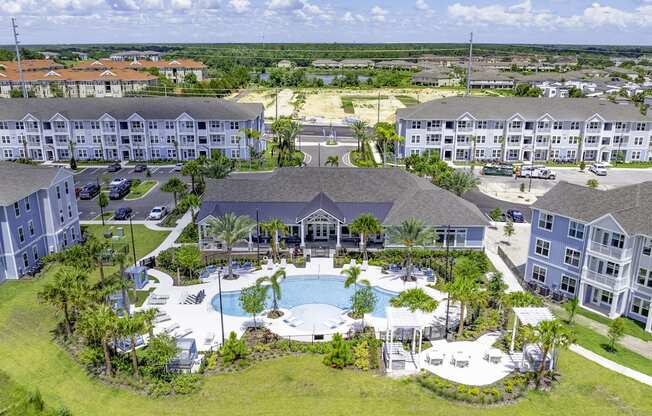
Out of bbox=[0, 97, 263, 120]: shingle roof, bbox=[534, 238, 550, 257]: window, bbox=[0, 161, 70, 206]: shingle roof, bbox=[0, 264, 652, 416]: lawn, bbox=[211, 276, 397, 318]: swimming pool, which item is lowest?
bbox=[211, 276, 397, 318]: swimming pool

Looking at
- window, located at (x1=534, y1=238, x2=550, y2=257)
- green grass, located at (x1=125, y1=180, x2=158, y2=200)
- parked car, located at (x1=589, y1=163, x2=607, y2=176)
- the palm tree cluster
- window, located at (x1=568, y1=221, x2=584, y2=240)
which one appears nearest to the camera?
window, located at (x1=568, y1=221, x2=584, y2=240)

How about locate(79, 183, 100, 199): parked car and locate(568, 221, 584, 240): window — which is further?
locate(79, 183, 100, 199): parked car

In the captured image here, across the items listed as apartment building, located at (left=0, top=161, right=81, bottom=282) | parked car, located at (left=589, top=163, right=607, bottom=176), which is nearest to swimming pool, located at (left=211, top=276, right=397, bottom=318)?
apartment building, located at (left=0, top=161, right=81, bottom=282)

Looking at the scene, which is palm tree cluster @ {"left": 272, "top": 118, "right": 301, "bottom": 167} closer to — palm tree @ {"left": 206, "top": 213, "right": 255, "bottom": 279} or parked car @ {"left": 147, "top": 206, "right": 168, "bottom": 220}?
parked car @ {"left": 147, "top": 206, "right": 168, "bottom": 220}

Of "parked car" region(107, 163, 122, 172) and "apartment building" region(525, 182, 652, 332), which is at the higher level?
"apartment building" region(525, 182, 652, 332)

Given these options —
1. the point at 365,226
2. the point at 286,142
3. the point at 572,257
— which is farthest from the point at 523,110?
the point at 365,226

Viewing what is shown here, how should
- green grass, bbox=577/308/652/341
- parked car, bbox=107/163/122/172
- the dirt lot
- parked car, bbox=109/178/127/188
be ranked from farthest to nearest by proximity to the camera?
the dirt lot
parked car, bbox=107/163/122/172
parked car, bbox=109/178/127/188
green grass, bbox=577/308/652/341

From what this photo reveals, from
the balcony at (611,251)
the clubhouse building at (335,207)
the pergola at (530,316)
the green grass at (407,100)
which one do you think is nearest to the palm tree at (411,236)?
the clubhouse building at (335,207)

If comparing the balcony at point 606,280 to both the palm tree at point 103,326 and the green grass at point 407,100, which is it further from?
the green grass at point 407,100
